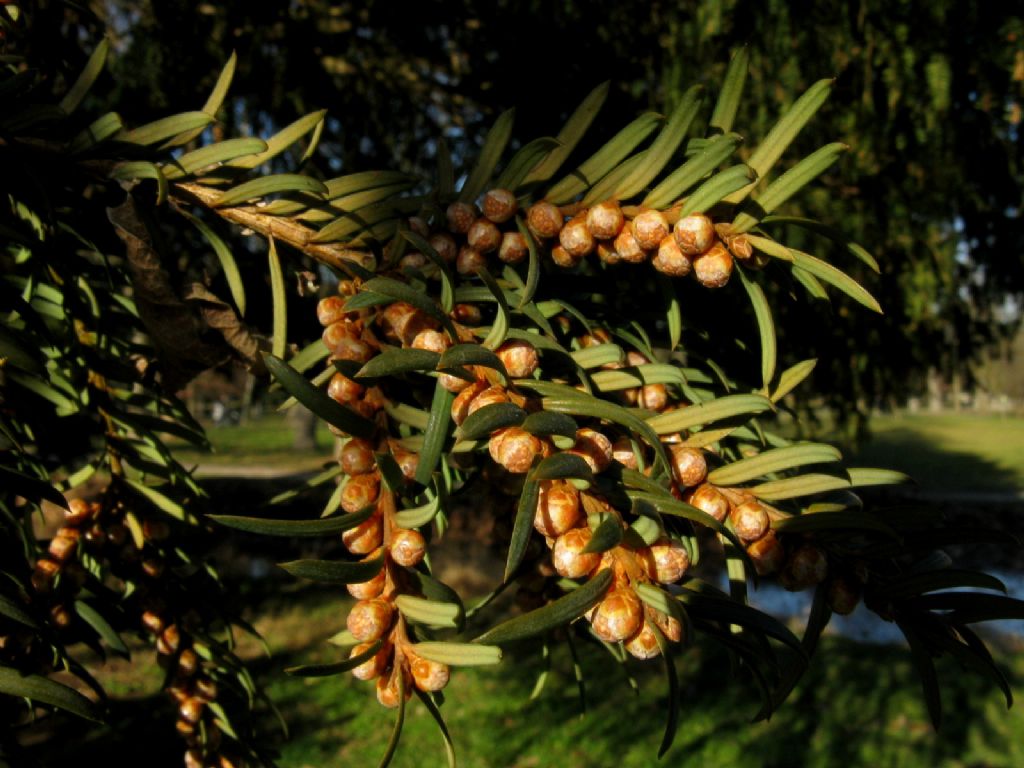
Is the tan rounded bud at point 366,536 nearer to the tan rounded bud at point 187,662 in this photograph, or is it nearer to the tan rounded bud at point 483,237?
the tan rounded bud at point 483,237

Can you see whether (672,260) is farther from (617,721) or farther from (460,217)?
(617,721)

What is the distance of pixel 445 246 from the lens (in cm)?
45

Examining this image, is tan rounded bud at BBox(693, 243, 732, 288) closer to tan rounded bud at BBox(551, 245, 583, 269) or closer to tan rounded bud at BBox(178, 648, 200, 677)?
tan rounded bud at BBox(551, 245, 583, 269)

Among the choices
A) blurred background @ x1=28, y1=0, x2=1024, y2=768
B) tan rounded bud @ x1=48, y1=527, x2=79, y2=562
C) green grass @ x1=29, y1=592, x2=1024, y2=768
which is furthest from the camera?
green grass @ x1=29, y1=592, x2=1024, y2=768

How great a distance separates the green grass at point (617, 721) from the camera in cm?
296

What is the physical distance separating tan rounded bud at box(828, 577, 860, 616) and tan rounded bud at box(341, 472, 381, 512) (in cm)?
25

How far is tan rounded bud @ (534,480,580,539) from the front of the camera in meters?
0.33

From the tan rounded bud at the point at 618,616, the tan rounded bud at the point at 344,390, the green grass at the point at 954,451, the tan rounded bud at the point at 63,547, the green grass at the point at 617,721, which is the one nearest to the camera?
the tan rounded bud at the point at 618,616

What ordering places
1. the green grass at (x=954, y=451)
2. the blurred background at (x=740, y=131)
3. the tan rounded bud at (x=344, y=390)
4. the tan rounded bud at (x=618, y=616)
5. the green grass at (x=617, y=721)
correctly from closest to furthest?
the tan rounded bud at (x=618, y=616)
the tan rounded bud at (x=344, y=390)
the blurred background at (x=740, y=131)
the green grass at (x=617, y=721)
the green grass at (x=954, y=451)

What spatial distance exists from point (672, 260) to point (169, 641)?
1.67 ft

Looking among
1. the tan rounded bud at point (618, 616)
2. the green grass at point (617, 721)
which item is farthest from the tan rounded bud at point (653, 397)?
the green grass at point (617, 721)

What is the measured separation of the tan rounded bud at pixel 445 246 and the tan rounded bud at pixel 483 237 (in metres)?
0.01

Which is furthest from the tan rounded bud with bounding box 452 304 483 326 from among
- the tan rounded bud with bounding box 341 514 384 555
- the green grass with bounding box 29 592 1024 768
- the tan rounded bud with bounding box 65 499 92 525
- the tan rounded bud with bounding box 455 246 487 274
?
the green grass with bounding box 29 592 1024 768

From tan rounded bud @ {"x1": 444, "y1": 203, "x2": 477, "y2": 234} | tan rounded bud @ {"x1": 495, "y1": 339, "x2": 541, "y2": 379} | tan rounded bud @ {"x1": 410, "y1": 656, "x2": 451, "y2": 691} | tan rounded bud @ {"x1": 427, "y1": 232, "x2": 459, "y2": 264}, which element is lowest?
tan rounded bud @ {"x1": 410, "y1": 656, "x2": 451, "y2": 691}
